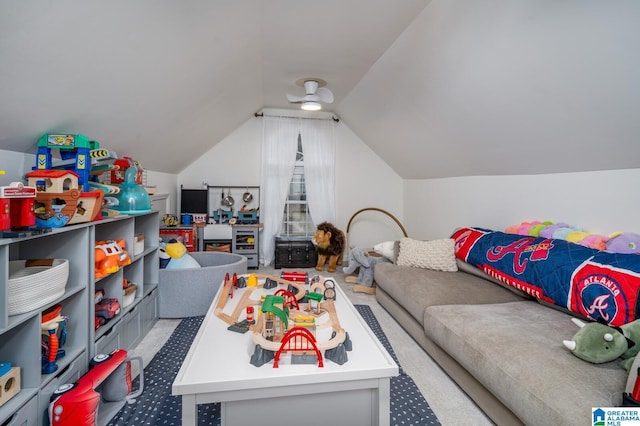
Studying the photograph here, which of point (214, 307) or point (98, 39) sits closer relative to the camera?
point (98, 39)

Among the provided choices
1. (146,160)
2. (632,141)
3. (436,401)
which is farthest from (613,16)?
(146,160)

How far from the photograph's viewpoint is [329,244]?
4.77 meters

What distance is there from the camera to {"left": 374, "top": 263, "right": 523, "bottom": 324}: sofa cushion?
245cm

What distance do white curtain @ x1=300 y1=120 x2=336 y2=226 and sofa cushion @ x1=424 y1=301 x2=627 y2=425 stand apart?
3.27 m

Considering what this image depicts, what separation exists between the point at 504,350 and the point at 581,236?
4.45 ft

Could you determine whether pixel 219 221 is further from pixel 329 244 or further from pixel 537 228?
pixel 537 228

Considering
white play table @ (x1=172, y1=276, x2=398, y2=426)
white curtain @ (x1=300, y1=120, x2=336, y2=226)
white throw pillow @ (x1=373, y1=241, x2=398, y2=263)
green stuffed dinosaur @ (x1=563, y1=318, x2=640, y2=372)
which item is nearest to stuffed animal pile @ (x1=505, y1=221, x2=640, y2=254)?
green stuffed dinosaur @ (x1=563, y1=318, x2=640, y2=372)

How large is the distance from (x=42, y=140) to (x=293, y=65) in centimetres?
229

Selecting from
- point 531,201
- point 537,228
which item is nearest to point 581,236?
point 537,228

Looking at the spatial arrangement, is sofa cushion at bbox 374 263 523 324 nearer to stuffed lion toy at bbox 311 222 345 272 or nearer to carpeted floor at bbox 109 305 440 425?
carpeted floor at bbox 109 305 440 425

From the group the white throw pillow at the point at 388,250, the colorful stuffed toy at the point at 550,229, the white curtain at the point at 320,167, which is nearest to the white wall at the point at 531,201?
the colorful stuffed toy at the point at 550,229

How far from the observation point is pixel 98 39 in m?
1.53

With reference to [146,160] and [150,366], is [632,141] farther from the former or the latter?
[146,160]

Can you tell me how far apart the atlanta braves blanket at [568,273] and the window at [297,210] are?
10.2 ft
